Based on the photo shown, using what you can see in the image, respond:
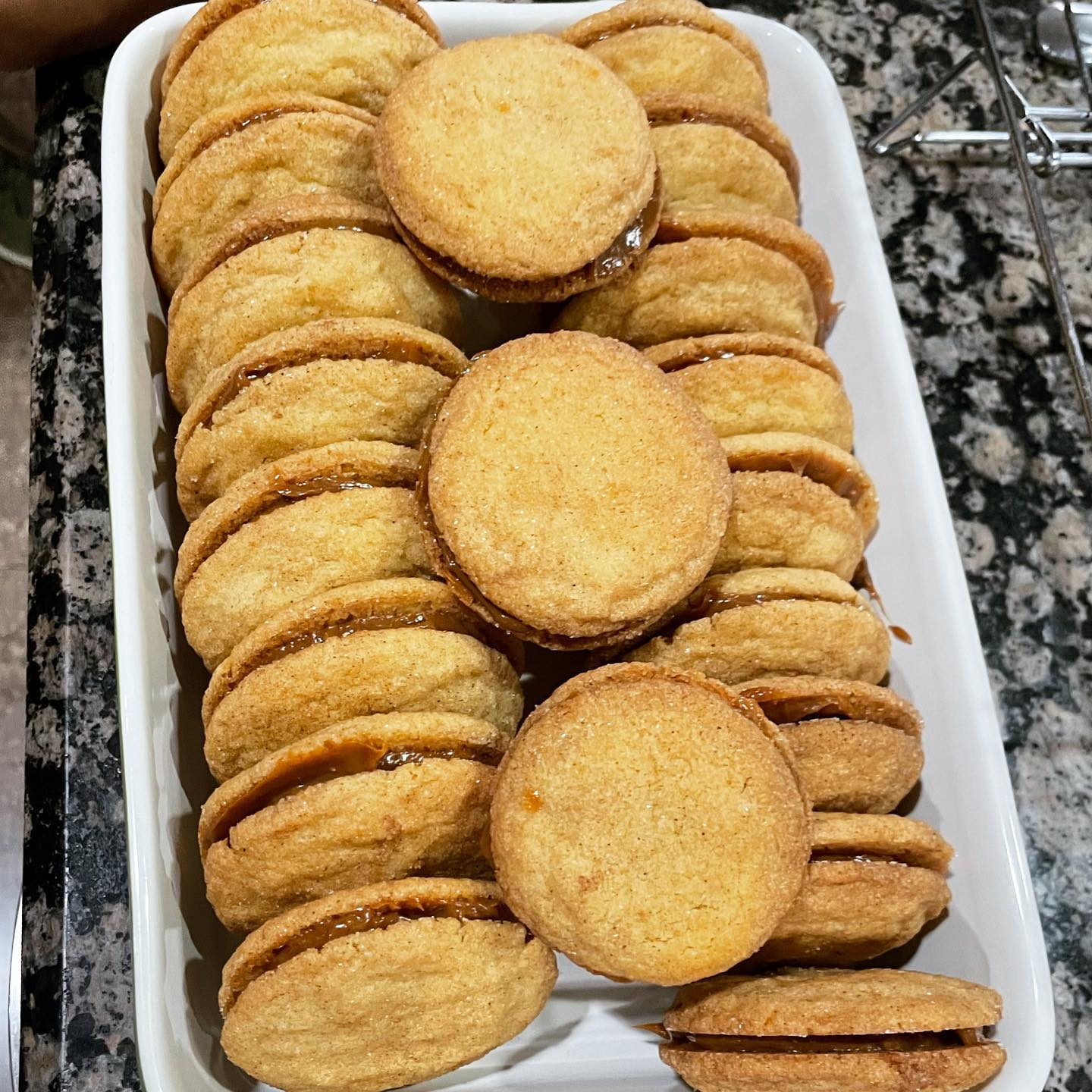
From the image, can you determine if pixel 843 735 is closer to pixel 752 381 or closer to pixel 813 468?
pixel 813 468

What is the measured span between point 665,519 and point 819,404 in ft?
1.33

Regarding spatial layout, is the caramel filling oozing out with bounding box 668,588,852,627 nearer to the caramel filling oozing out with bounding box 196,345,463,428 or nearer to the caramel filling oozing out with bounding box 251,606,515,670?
the caramel filling oozing out with bounding box 251,606,515,670

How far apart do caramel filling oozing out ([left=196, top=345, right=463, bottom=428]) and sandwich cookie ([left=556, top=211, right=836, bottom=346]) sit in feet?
1.00

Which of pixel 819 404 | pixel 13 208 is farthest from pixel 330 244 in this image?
pixel 13 208

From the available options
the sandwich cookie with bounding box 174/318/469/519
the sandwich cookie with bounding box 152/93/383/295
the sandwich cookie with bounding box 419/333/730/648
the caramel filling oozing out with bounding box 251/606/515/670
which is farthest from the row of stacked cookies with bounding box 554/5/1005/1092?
the sandwich cookie with bounding box 152/93/383/295

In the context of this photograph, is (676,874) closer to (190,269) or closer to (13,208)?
(190,269)

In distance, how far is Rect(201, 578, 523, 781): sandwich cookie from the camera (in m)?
1.52

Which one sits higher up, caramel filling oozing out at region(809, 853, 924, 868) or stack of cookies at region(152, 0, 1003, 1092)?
stack of cookies at region(152, 0, 1003, 1092)

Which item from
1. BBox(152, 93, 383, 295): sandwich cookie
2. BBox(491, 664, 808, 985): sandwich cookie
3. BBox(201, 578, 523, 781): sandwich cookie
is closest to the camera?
BBox(491, 664, 808, 985): sandwich cookie

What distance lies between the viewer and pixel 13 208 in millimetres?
2561

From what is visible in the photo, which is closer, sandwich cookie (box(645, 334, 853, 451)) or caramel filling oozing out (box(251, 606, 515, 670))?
caramel filling oozing out (box(251, 606, 515, 670))

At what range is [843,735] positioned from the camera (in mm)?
1595

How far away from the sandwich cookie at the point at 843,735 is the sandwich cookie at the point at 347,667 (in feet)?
1.36

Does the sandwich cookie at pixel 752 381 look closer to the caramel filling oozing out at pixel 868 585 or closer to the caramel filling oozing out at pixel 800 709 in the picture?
the caramel filling oozing out at pixel 868 585
